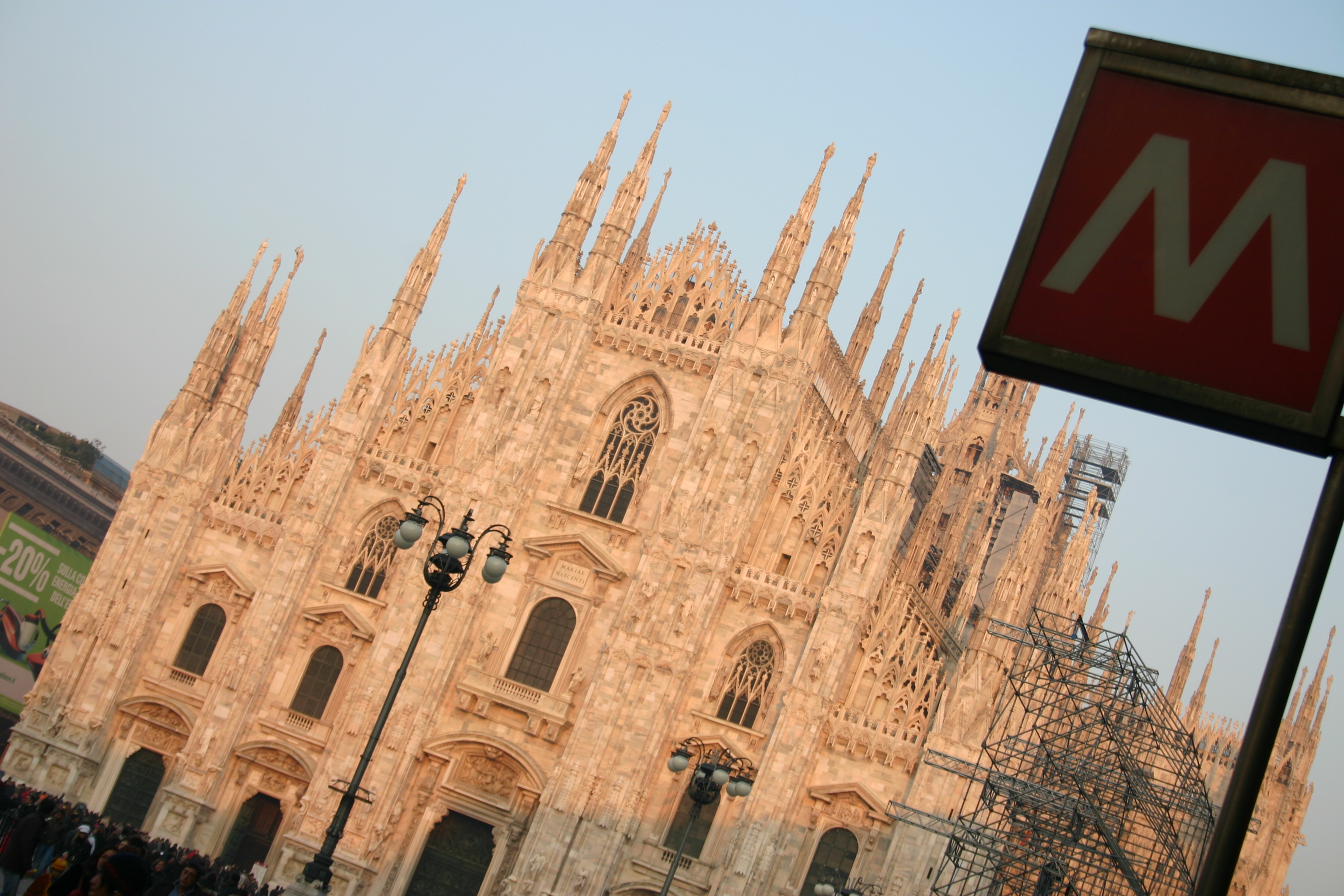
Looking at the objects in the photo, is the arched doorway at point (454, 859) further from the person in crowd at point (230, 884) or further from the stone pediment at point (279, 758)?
the person in crowd at point (230, 884)

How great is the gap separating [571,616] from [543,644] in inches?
37.2

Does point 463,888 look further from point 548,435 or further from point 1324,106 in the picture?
point 1324,106

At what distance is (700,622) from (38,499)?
38.7 metres

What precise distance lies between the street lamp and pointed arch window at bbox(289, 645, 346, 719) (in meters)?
12.7

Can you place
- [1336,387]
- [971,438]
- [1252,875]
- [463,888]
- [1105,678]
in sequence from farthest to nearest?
[971,438] < [1252,875] < [463,888] < [1105,678] < [1336,387]

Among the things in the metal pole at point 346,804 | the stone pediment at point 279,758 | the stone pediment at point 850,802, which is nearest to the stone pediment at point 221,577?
the stone pediment at point 279,758

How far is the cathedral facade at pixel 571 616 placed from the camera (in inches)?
1210

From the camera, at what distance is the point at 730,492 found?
3278 centimetres

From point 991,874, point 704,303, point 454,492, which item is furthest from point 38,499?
point 991,874

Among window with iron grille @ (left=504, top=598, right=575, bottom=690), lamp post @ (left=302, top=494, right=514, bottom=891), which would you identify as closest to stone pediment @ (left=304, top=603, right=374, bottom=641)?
window with iron grille @ (left=504, top=598, right=575, bottom=690)

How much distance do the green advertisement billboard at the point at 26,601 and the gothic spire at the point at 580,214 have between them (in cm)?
1727

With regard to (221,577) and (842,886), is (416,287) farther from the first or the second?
(842,886)

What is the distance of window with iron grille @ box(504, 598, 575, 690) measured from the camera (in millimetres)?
32750

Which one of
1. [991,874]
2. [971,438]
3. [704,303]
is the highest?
[971,438]
